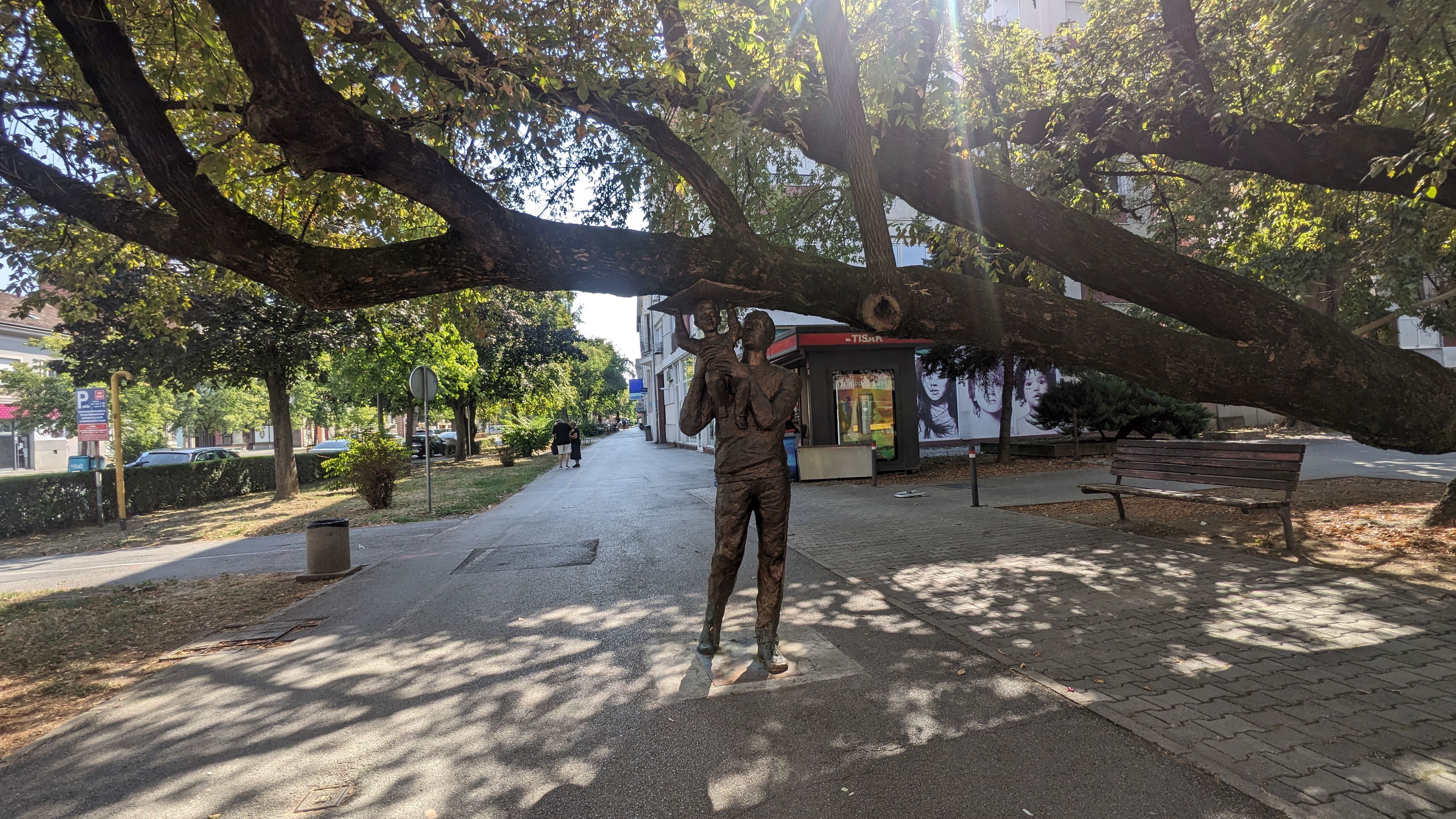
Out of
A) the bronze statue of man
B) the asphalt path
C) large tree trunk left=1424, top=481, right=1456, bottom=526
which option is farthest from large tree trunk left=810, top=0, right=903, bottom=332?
large tree trunk left=1424, top=481, right=1456, bottom=526

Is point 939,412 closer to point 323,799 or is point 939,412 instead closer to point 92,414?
point 92,414

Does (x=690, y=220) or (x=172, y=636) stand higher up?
(x=690, y=220)

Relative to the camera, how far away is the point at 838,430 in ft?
55.1

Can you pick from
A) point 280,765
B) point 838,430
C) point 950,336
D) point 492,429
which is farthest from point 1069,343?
point 492,429

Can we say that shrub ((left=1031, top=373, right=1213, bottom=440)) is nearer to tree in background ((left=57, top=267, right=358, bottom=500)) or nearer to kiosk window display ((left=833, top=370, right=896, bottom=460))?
kiosk window display ((left=833, top=370, right=896, bottom=460))

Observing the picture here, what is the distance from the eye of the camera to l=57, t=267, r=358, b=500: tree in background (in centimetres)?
1490

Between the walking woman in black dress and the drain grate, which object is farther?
the walking woman in black dress

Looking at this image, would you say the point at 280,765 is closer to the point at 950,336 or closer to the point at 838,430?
the point at 950,336

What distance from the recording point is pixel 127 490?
53.4 ft

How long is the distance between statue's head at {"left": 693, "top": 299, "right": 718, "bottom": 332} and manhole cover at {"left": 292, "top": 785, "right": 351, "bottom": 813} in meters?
2.92

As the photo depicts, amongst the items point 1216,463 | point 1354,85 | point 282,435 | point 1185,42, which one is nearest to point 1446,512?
point 1216,463

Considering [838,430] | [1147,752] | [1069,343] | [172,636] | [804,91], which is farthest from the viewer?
A: [838,430]

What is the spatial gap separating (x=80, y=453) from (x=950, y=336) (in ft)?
155

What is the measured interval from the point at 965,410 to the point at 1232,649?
2299 cm
